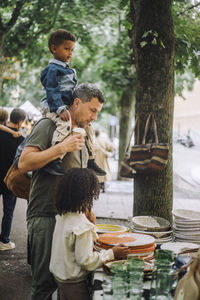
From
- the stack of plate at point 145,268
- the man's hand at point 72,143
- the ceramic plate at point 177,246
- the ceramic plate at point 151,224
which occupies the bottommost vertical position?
the stack of plate at point 145,268

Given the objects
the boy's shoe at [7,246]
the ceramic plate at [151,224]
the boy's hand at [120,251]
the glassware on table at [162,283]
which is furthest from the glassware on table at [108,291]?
the boy's shoe at [7,246]

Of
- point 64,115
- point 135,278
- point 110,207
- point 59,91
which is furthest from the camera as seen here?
point 110,207

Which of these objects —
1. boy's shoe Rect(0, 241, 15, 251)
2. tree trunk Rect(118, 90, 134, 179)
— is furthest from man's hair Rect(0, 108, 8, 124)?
tree trunk Rect(118, 90, 134, 179)

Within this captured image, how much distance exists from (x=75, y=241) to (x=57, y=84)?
1.51 m

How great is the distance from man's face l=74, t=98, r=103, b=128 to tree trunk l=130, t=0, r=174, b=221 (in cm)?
148

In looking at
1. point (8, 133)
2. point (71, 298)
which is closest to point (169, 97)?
point (71, 298)

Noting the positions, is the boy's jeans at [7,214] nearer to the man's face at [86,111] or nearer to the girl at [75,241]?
→ the man's face at [86,111]

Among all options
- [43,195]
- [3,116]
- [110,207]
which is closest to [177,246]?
[43,195]

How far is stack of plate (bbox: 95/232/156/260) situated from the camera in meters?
2.64

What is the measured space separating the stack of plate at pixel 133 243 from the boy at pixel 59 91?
2.07 ft

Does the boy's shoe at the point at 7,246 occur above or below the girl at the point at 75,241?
below

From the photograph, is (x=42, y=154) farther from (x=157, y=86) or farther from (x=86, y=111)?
(x=157, y=86)

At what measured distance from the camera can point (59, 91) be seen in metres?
3.26

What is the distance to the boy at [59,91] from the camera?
2814 mm
